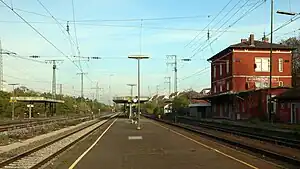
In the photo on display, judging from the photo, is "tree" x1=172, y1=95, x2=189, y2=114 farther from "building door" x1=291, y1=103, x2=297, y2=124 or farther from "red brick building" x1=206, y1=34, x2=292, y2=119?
"building door" x1=291, y1=103, x2=297, y2=124

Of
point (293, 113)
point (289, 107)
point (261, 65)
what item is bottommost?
point (293, 113)

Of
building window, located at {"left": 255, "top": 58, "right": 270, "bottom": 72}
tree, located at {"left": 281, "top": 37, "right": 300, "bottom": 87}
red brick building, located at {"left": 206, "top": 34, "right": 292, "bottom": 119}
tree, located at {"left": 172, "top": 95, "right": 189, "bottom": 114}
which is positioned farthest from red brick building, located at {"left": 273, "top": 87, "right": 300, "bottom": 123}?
tree, located at {"left": 172, "top": 95, "right": 189, "bottom": 114}

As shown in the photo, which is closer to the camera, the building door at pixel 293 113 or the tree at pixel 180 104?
the building door at pixel 293 113

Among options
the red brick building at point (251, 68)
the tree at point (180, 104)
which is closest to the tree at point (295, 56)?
the red brick building at point (251, 68)

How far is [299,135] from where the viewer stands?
29406 millimetres

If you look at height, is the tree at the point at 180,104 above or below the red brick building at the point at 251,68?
below

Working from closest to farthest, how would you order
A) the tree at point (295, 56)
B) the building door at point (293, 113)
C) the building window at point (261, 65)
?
the building door at point (293, 113)
the building window at point (261, 65)
the tree at point (295, 56)

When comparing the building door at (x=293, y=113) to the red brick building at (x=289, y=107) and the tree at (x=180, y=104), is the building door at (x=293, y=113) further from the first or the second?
the tree at (x=180, y=104)

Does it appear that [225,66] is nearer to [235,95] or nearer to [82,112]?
[235,95]

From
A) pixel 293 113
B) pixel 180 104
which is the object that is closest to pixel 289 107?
pixel 293 113

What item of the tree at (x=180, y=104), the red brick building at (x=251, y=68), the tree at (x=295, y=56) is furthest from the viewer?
the tree at (x=180, y=104)

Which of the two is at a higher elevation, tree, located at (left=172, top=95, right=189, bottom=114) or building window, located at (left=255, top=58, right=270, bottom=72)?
building window, located at (left=255, top=58, right=270, bottom=72)

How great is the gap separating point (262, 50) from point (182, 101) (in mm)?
27511

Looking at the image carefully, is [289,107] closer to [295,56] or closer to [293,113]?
[293,113]
